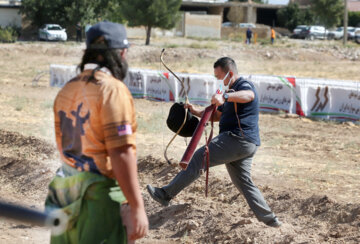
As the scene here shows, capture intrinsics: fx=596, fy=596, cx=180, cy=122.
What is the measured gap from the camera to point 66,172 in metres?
3.29

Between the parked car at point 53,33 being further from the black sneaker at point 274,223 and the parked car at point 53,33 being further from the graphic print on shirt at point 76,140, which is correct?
the graphic print on shirt at point 76,140

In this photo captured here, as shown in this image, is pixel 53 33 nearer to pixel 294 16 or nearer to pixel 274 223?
pixel 294 16

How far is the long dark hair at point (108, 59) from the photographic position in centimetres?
323

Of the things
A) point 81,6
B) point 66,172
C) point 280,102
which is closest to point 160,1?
point 81,6

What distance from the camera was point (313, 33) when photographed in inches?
2279

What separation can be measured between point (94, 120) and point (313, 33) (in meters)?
57.0

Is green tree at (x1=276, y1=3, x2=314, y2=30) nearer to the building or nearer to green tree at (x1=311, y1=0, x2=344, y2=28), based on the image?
the building

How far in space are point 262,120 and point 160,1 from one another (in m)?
30.9

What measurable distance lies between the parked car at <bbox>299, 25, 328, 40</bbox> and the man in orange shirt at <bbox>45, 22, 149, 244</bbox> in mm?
56470

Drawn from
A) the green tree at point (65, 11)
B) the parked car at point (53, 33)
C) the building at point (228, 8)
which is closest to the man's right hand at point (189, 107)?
the parked car at point (53, 33)

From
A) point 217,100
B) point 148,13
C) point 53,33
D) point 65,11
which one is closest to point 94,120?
point 217,100

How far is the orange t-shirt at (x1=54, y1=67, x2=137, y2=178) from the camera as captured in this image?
303 cm

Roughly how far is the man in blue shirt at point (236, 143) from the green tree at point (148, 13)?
38.4 meters

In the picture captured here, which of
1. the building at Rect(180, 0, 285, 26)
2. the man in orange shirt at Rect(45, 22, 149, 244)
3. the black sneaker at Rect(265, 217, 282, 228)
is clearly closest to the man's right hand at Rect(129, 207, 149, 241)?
the man in orange shirt at Rect(45, 22, 149, 244)
